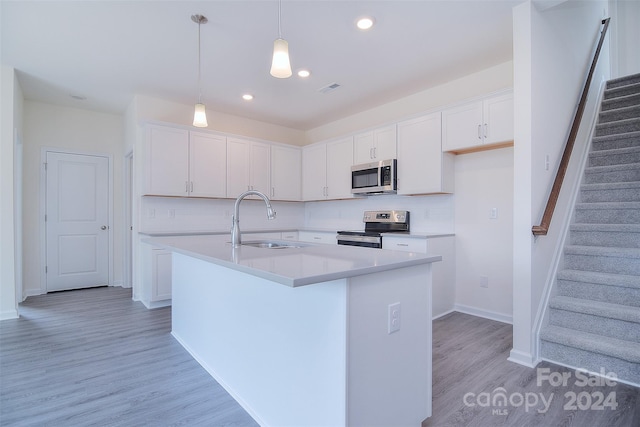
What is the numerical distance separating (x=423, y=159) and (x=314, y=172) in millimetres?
1947

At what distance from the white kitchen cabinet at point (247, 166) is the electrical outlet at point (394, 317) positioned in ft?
11.8

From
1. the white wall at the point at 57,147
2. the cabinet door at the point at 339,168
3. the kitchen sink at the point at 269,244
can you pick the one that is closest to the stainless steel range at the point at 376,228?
the cabinet door at the point at 339,168

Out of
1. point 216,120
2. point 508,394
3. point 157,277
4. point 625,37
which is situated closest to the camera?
point 508,394

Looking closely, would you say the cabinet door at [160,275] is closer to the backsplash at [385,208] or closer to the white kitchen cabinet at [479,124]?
the backsplash at [385,208]

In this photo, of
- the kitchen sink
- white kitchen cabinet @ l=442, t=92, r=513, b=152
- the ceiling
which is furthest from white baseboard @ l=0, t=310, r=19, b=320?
white kitchen cabinet @ l=442, t=92, r=513, b=152

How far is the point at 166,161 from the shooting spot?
404 centimetres

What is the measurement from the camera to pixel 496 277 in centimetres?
340

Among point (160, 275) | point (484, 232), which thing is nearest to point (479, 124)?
point (484, 232)

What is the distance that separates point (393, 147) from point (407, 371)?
9.69 feet

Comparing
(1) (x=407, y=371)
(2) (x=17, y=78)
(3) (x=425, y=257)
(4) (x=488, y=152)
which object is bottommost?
(1) (x=407, y=371)

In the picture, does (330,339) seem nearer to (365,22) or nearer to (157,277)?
(365,22)

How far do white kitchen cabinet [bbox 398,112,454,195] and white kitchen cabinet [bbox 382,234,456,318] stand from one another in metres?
0.60

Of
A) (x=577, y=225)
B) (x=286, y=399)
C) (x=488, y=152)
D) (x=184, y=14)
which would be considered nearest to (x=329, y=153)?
(x=488, y=152)

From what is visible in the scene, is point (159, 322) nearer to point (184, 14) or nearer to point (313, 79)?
point (184, 14)
